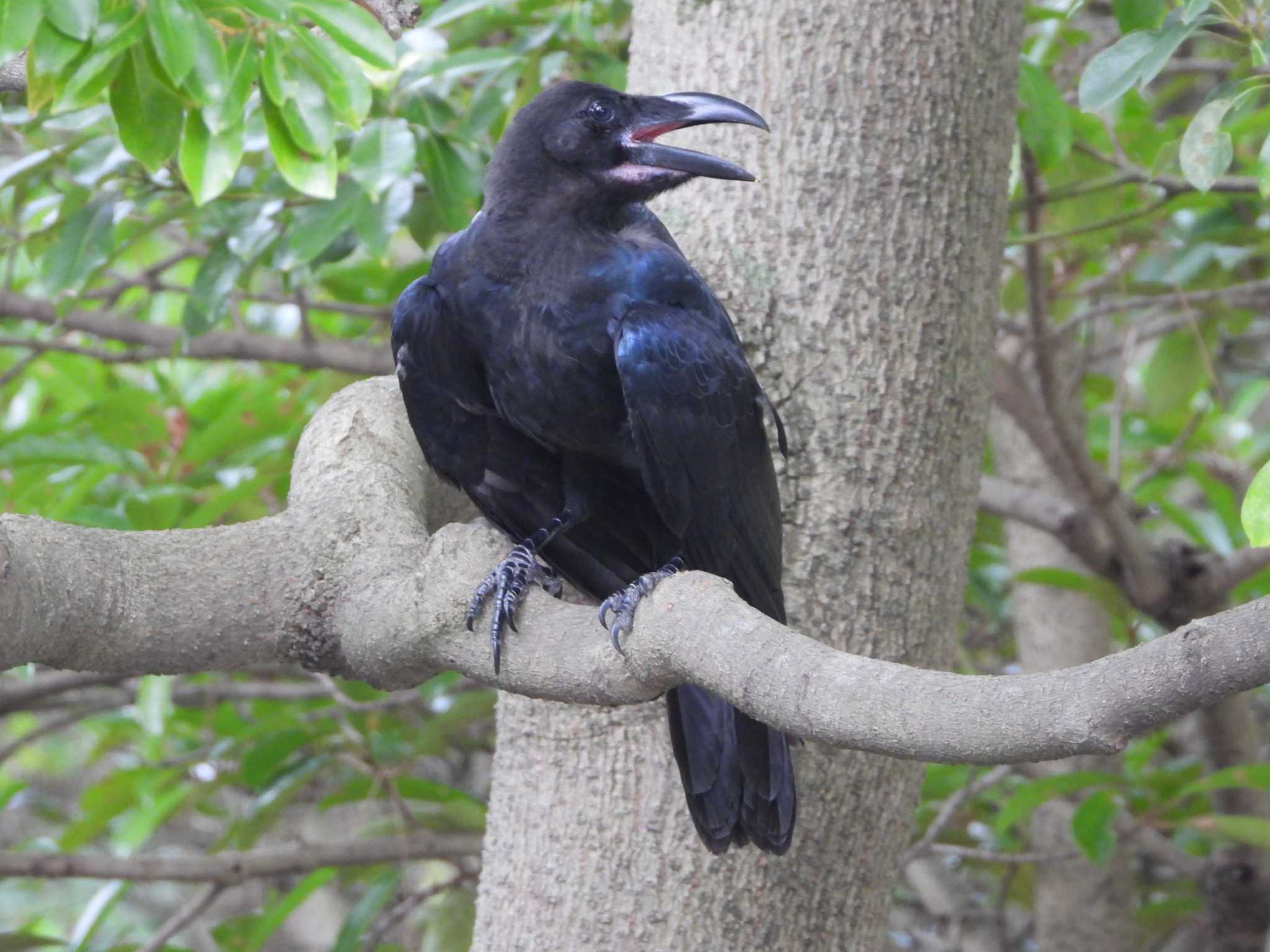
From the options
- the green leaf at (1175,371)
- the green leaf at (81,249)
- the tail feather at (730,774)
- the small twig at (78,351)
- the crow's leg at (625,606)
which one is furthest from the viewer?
the green leaf at (1175,371)

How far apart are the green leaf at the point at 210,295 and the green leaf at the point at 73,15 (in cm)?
92

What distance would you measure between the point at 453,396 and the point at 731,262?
1.42 feet

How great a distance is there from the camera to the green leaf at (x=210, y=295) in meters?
2.24

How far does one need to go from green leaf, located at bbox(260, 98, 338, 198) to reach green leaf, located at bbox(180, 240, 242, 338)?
55cm

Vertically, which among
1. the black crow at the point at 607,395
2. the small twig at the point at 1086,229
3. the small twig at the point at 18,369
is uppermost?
the small twig at the point at 1086,229

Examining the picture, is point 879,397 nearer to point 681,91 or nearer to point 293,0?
point 681,91

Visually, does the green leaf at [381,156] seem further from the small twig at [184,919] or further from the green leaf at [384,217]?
the small twig at [184,919]

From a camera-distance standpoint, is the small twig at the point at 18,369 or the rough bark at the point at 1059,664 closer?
the small twig at the point at 18,369

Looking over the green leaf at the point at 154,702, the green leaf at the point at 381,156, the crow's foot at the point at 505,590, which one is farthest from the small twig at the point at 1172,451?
the green leaf at the point at 154,702

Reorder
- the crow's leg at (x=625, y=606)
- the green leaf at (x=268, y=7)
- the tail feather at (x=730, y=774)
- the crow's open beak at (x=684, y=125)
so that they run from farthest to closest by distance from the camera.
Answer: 1. the crow's open beak at (x=684, y=125)
2. the tail feather at (x=730, y=774)
3. the green leaf at (x=268, y=7)
4. the crow's leg at (x=625, y=606)

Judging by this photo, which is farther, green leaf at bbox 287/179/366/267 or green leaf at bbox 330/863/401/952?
green leaf at bbox 330/863/401/952

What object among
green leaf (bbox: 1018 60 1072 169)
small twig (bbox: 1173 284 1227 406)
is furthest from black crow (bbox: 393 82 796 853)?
small twig (bbox: 1173 284 1227 406)

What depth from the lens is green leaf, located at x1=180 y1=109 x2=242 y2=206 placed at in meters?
1.62

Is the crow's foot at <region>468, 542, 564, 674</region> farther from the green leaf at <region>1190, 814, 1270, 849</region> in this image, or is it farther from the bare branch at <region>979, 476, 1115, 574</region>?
the green leaf at <region>1190, 814, 1270, 849</region>
